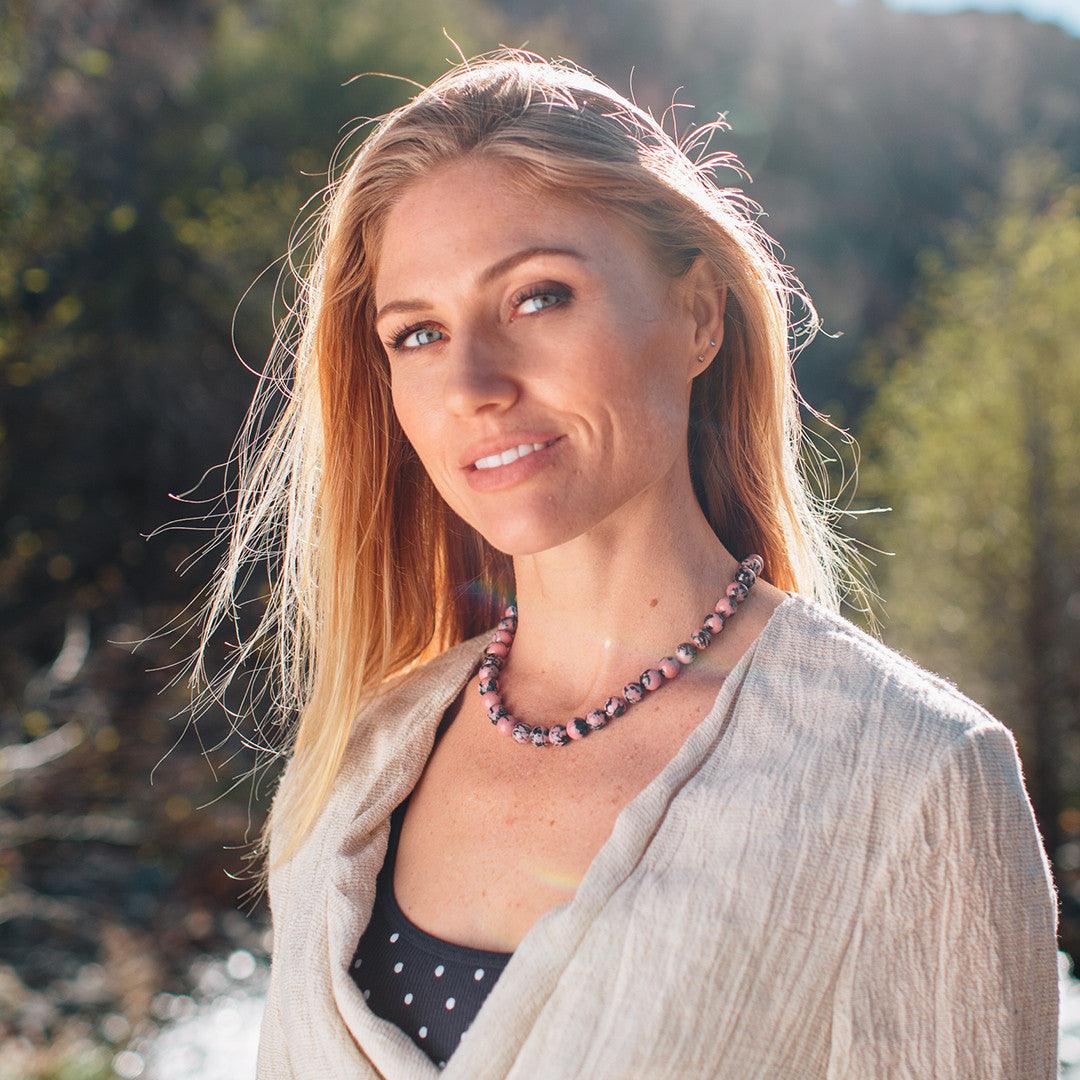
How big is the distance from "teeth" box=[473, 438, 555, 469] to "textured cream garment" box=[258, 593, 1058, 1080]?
40 cm

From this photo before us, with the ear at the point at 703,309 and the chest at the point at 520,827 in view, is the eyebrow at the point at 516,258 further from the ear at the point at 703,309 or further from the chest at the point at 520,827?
the chest at the point at 520,827

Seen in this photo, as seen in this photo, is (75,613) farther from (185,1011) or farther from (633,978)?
(633,978)

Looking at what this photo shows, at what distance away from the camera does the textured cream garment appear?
117cm

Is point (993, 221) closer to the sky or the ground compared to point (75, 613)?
closer to the sky

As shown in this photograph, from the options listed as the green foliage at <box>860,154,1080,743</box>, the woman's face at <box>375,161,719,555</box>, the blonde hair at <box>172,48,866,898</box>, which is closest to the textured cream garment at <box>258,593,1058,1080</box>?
the woman's face at <box>375,161,719,555</box>

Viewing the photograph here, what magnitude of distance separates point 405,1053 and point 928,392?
9335 millimetres

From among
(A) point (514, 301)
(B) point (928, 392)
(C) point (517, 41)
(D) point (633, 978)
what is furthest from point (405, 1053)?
(C) point (517, 41)

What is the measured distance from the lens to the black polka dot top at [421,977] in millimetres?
1364

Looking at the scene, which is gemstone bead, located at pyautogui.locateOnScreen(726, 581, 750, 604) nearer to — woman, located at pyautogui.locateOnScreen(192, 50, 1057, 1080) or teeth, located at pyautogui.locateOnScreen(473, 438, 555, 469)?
woman, located at pyautogui.locateOnScreen(192, 50, 1057, 1080)

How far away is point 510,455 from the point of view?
4.62 ft

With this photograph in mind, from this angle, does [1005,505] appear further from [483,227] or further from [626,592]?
[483,227]

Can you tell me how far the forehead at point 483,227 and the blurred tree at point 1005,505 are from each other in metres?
8.36

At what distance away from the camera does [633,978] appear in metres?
1.21

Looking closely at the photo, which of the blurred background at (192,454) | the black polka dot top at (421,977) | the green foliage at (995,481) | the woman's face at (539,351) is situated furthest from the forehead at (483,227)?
the green foliage at (995,481)
